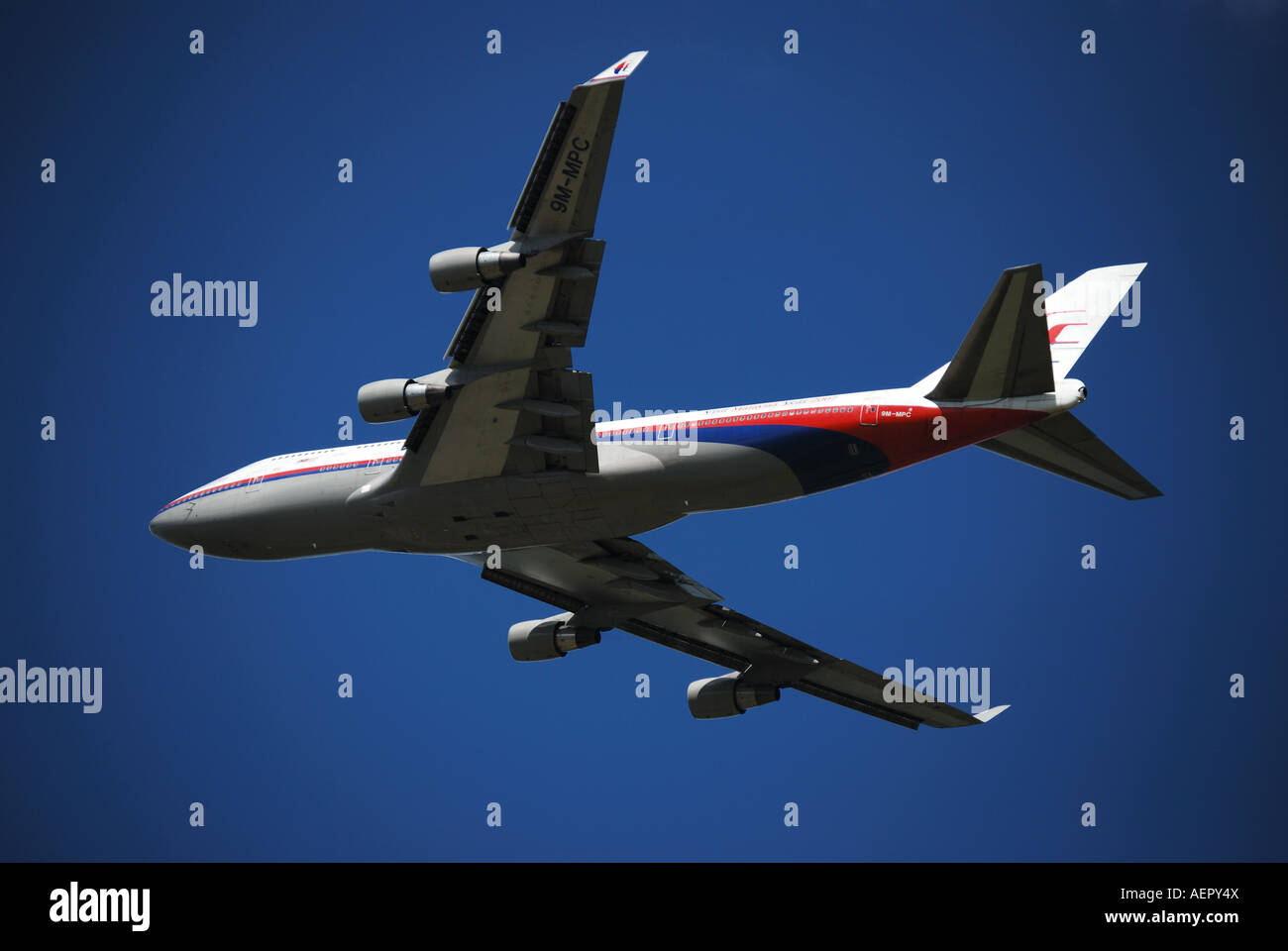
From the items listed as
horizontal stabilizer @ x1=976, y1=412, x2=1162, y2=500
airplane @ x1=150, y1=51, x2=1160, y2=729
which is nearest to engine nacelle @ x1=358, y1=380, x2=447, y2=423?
airplane @ x1=150, y1=51, x2=1160, y2=729

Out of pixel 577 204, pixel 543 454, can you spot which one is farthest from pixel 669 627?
pixel 577 204

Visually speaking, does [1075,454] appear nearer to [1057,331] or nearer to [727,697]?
[1057,331]

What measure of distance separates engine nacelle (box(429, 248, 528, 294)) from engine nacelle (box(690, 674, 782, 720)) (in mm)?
15392

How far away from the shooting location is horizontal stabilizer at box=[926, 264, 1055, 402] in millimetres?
26625

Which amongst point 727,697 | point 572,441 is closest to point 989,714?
point 727,697

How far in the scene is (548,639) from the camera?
121ft

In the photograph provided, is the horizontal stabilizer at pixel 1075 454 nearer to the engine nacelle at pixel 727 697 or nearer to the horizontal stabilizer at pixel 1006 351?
the horizontal stabilizer at pixel 1006 351

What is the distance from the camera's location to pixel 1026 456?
29844mm

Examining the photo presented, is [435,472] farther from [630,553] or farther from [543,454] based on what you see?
[630,553]

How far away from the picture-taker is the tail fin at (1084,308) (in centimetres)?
3097

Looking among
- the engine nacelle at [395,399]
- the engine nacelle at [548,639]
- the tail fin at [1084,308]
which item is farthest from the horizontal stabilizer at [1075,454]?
the engine nacelle at [548,639]

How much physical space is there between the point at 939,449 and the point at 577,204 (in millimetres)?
8897

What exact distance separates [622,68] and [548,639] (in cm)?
1614

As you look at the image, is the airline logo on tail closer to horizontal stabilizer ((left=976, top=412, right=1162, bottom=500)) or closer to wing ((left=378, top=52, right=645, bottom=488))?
horizontal stabilizer ((left=976, top=412, right=1162, bottom=500))
